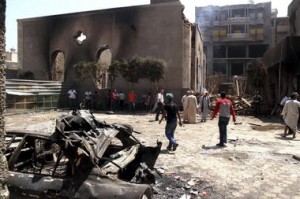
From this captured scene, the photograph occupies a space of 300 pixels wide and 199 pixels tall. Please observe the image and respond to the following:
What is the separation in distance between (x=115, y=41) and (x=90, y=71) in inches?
160

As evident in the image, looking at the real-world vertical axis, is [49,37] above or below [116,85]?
above

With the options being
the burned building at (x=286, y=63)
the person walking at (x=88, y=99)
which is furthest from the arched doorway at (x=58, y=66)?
the burned building at (x=286, y=63)

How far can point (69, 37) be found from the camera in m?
31.1

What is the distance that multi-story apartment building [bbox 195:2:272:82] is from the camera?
59.3 m

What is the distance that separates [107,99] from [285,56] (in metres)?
13.8

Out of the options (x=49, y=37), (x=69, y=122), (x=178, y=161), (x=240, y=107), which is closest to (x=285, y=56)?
(x=240, y=107)

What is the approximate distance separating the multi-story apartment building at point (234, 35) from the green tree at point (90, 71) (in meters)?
34.0

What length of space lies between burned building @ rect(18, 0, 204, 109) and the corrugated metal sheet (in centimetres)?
293

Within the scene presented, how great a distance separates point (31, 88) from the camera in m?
23.0

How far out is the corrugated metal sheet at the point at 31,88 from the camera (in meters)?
20.8

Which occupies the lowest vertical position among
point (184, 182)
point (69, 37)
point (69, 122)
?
point (184, 182)

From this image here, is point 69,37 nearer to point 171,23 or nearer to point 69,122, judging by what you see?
point 171,23

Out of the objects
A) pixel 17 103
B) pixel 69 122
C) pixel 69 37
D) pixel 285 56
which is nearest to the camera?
pixel 69 122

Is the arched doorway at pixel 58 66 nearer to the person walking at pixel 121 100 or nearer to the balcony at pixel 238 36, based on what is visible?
the person walking at pixel 121 100
